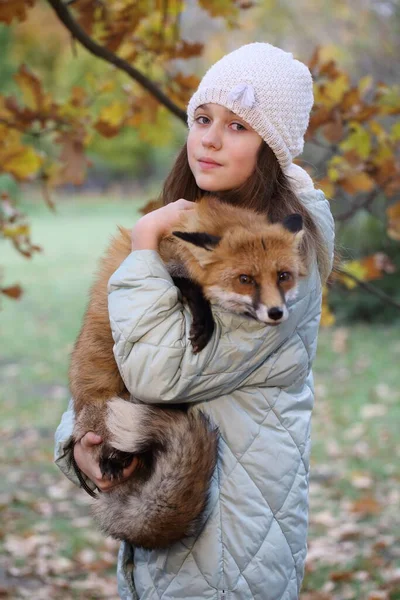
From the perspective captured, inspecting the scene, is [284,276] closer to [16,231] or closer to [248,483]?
[248,483]

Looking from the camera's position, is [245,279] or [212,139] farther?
[212,139]

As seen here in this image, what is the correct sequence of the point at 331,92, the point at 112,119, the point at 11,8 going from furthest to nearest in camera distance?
the point at 112,119
the point at 331,92
the point at 11,8

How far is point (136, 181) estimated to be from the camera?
43281mm

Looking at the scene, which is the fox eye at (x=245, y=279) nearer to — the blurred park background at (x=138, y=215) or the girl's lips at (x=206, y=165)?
the girl's lips at (x=206, y=165)

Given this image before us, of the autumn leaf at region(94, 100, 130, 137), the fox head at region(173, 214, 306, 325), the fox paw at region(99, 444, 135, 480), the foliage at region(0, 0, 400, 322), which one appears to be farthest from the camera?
the autumn leaf at region(94, 100, 130, 137)

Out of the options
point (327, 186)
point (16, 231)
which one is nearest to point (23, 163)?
point (16, 231)

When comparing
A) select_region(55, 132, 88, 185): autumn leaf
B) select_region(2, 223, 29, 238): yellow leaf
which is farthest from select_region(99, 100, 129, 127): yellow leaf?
select_region(2, 223, 29, 238): yellow leaf

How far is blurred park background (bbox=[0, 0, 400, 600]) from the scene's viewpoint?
→ 4.19 metres

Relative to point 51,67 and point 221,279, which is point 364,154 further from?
point 51,67

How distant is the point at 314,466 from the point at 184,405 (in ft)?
18.1

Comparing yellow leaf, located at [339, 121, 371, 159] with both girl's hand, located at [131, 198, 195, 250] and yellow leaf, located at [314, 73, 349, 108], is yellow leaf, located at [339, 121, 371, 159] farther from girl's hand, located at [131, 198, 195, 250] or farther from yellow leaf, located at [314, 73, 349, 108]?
girl's hand, located at [131, 198, 195, 250]

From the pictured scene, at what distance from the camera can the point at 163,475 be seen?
6.99ft

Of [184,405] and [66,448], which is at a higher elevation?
[184,405]

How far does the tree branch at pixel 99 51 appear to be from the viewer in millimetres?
3676
